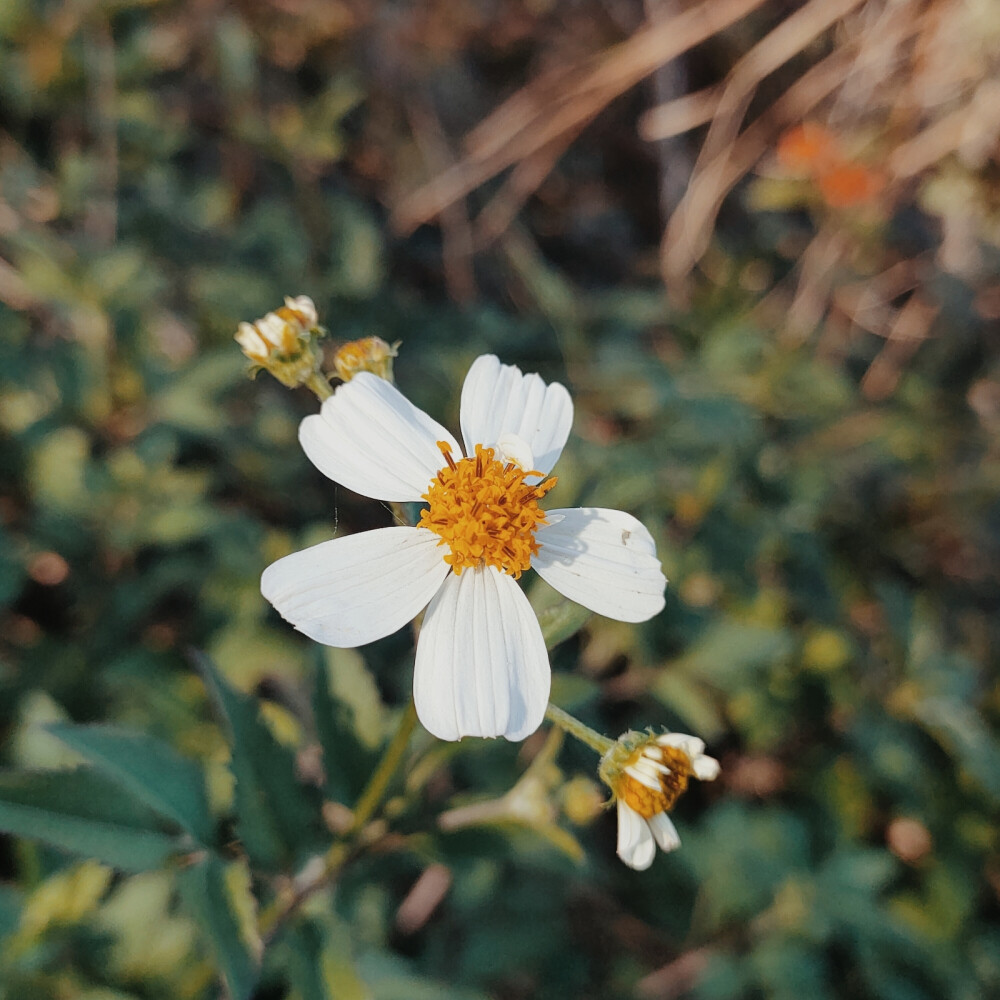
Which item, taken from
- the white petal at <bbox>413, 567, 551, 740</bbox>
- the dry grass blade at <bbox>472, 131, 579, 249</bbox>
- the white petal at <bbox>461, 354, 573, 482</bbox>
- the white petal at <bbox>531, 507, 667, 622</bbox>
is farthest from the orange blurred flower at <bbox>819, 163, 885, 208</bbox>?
the white petal at <bbox>413, 567, 551, 740</bbox>

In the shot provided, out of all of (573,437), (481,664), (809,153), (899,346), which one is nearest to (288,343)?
(481,664)

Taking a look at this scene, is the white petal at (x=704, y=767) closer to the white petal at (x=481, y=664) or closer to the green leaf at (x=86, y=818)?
the white petal at (x=481, y=664)

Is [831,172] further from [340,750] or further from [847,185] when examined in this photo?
[340,750]

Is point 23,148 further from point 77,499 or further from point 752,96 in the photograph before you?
point 752,96

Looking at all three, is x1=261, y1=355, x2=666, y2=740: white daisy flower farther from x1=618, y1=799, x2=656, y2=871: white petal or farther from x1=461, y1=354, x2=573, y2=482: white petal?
x1=618, y1=799, x2=656, y2=871: white petal

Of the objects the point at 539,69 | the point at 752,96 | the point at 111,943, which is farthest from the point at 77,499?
the point at 752,96

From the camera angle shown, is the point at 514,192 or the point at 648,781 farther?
the point at 514,192
